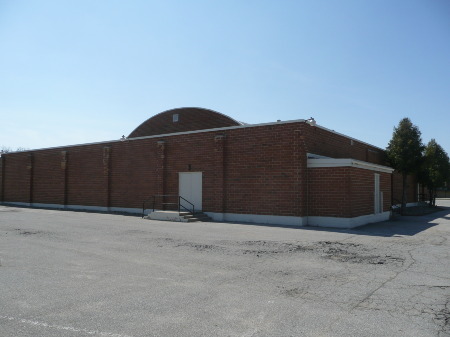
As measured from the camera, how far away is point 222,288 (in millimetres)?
6430

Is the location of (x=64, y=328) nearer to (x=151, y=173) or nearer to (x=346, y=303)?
(x=346, y=303)

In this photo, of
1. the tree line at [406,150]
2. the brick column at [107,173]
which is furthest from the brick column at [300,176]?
the brick column at [107,173]

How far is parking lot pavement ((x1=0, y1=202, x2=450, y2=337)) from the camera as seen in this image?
4660mm

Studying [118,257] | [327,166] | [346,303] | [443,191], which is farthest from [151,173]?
[443,191]

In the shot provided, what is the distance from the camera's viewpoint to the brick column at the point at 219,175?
19.7 meters

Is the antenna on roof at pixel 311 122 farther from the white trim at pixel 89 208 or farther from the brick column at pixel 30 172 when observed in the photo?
the brick column at pixel 30 172

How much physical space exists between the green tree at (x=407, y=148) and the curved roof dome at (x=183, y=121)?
510 inches

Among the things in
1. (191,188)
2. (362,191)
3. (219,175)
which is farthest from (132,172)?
(362,191)

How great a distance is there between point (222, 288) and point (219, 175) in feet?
44.7

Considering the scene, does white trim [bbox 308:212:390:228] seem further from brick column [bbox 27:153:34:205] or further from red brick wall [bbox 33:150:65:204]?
brick column [bbox 27:153:34:205]

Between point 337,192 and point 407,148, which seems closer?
point 337,192

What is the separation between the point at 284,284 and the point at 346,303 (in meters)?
1.38

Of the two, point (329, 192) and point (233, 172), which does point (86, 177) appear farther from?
point (329, 192)

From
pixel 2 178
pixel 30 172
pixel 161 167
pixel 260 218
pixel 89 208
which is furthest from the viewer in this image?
pixel 2 178
